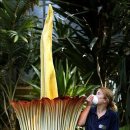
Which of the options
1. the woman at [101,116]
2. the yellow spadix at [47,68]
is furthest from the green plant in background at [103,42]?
the yellow spadix at [47,68]

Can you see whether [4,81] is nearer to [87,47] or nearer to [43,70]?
[87,47]

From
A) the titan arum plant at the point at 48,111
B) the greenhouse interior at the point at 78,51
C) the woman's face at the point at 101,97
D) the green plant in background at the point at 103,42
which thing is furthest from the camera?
the green plant in background at the point at 103,42

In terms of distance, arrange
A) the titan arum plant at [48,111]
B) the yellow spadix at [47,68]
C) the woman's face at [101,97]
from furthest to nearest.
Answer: the woman's face at [101,97], the yellow spadix at [47,68], the titan arum plant at [48,111]

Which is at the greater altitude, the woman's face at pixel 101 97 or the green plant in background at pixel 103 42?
the green plant in background at pixel 103 42

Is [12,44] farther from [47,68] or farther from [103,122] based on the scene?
[47,68]

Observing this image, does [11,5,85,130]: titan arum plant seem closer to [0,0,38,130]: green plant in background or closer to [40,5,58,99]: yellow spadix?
[40,5,58,99]: yellow spadix

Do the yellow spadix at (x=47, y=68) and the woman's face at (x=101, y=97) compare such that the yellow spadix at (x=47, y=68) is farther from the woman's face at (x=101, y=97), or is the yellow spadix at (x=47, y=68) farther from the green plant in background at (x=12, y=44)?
the green plant in background at (x=12, y=44)

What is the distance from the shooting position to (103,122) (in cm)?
269

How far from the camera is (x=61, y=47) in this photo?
15.0ft

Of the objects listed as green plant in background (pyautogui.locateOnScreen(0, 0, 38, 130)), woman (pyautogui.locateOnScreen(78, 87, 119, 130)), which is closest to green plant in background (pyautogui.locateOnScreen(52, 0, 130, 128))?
green plant in background (pyautogui.locateOnScreen(0, 0, 38, 130))

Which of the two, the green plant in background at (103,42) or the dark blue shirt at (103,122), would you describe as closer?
the dark blue shirt at (103,122)

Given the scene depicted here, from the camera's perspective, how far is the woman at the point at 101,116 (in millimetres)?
2654

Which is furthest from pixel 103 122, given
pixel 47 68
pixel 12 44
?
pixel 12 44

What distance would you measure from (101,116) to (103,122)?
0.15 feet
